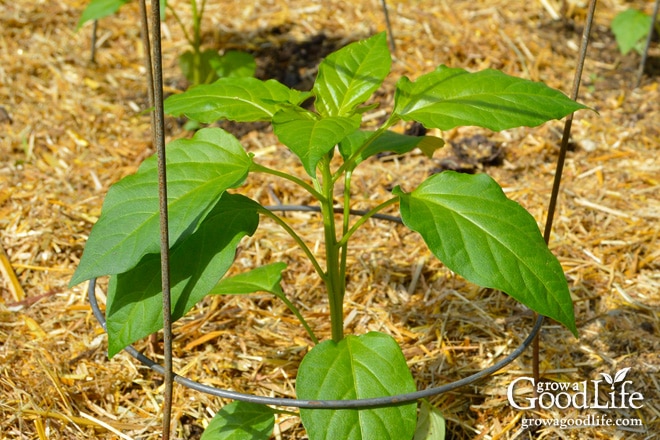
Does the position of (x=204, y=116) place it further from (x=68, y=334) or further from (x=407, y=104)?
(x=68, y=334)

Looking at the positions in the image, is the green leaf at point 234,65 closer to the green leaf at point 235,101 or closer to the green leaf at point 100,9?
the green leaf at point 100,9

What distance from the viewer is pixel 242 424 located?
4.93ft

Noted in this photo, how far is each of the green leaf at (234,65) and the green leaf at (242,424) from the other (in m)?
1.56

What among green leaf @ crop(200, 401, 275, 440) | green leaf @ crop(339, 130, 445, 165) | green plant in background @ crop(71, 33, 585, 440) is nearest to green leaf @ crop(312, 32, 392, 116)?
green plant in background @ crop(71, 33, 585, 440)

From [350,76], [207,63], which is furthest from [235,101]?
[207,63]

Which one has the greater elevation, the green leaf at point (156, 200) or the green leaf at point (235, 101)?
the green leaf at point (235, 101)

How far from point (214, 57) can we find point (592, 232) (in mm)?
1561

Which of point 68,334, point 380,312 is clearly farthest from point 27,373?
point 380,312

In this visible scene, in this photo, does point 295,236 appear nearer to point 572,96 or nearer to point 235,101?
point 235,101

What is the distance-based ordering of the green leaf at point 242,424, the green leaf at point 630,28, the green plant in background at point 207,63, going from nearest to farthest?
1. the green leaf at point 242,424
2. the green plant in background at point 207,63
3. the green leaf at point 630,28

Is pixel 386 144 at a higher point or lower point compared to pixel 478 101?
lower

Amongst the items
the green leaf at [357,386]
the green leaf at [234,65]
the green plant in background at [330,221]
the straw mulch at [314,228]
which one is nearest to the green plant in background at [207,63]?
the green leaf at [234,65]

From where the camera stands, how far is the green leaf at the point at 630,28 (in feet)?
9.65

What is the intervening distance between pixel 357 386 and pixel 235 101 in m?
0.59
